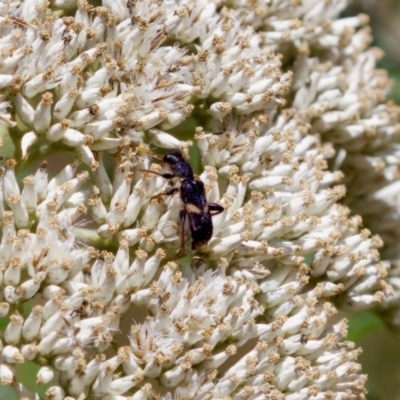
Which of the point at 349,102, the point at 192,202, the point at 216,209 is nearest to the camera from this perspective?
the point at 192,202

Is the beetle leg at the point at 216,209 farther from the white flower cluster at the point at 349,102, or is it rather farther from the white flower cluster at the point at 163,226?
the white flower cluster at the point at 349,102

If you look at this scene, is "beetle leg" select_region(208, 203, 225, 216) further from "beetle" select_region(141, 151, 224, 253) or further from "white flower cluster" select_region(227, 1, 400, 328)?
"white flower cluster" select_region(227, 1, 400, 328)

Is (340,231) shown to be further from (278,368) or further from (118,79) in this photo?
(118,79)

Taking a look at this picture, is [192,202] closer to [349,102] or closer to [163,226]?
[163,226]

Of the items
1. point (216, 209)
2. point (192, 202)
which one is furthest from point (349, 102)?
point (192, 202)

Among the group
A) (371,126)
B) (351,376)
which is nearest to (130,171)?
(351,376)

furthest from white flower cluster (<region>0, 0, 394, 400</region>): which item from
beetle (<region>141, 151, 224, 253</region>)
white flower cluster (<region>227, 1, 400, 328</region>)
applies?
white flower cluster (<region>227, 1, 400, 328</region>)
